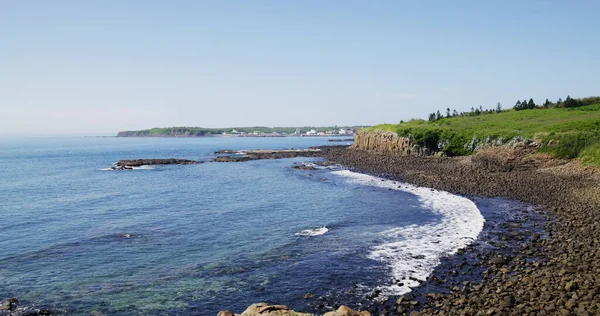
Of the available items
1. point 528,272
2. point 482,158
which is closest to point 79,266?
point 528,272

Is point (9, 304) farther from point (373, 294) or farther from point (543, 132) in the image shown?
point (543, 132)

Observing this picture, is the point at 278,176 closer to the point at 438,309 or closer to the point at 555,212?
the point at 555,212

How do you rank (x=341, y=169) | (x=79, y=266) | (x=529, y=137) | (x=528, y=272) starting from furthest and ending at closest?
(x=341, y=169)
(x=529, y=137)
(x=79, y=266)
(x=528, y=272)

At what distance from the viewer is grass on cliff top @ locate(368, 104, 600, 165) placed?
5178 cm

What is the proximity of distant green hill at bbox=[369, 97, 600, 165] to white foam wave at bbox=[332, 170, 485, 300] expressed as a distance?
2049 cm

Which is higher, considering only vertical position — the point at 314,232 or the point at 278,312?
the point at 278,312

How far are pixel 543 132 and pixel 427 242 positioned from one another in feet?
Answer: 136

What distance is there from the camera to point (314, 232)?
31.4 m

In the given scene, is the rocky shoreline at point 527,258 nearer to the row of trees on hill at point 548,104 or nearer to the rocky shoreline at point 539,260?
the rocky shoreline at point 539,260

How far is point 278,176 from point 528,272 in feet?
164

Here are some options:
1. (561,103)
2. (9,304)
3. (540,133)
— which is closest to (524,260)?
(9,304)

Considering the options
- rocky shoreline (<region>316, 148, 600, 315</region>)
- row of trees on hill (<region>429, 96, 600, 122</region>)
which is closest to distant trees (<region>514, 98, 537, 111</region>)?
row of trees on hill (<region>429, 96, 600, 122</region>)

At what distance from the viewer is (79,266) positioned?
2425 cm

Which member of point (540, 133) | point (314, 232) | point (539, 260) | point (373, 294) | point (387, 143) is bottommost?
point (373, 294)
